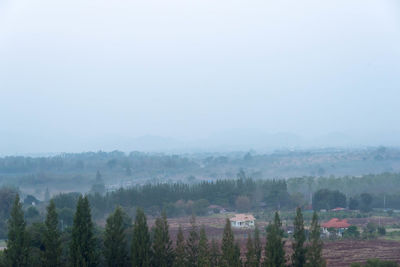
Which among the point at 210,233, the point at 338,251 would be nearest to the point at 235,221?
the point at 210,233

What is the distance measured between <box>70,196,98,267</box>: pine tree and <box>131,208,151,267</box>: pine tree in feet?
5.84

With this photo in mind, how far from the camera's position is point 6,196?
159 feet

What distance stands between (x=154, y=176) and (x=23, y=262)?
8240cm

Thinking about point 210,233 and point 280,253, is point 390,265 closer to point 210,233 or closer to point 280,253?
point 280,253

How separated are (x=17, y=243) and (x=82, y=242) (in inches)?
116

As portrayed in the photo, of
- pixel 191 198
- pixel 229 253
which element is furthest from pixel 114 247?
pixel 191 198

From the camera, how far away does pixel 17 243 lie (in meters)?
19.6

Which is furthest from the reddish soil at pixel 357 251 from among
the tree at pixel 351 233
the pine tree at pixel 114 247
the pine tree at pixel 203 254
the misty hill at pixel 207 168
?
the misty hill at pixel 207 168

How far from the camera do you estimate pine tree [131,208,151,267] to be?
66.0 ft

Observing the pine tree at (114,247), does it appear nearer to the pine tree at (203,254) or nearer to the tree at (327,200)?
the pine tree at (203,254)

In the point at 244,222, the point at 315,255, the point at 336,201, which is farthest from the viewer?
the point at 336,201

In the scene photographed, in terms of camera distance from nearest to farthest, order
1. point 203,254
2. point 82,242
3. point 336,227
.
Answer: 1. point 203,254
2. point 82,242
3. point 336,227

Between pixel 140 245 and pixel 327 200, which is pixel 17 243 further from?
pixel 327 200

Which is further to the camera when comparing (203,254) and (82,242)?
(82,242)
